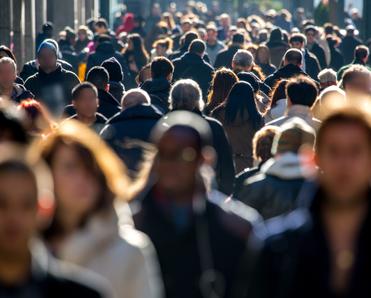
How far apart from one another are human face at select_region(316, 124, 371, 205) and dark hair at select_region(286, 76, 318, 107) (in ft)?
23.1

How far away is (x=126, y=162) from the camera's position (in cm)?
1067

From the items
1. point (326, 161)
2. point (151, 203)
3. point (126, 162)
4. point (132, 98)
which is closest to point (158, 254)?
point (151, 203)

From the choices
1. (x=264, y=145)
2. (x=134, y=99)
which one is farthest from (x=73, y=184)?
(x=134, y=99)

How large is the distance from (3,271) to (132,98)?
7.69 metres

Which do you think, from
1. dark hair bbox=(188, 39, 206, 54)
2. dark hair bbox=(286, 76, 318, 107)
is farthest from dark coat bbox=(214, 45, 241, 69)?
dark hair bbox=(286, 76, 318, 107)

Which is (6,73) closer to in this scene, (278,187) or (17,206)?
(278,187)

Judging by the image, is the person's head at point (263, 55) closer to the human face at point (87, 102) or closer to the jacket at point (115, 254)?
the human face at point (87, 102)

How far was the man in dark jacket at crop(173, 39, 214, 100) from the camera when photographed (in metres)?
20.8

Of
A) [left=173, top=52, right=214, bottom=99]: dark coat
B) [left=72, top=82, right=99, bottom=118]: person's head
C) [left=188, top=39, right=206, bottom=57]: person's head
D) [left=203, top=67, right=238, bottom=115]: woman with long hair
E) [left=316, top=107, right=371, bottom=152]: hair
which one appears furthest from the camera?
[left=188, top=39, right=206, bottom=57]: person's head

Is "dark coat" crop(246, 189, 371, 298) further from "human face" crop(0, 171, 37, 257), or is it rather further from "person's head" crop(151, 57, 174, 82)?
"person's head" crop(151, 57, 174, 82)

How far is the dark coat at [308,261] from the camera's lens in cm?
517

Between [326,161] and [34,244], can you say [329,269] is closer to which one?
[326,161]

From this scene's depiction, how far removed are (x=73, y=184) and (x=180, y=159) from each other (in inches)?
18.7

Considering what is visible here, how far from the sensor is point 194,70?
68.8ft
